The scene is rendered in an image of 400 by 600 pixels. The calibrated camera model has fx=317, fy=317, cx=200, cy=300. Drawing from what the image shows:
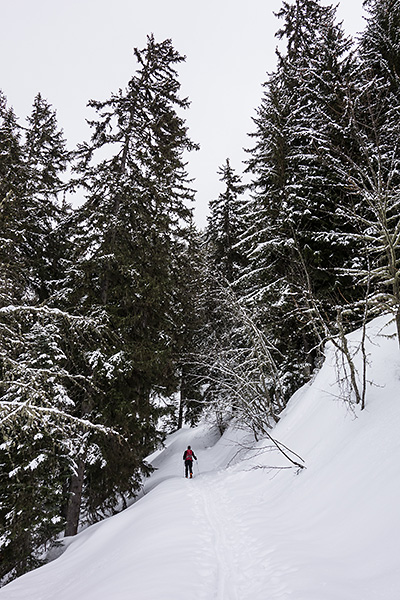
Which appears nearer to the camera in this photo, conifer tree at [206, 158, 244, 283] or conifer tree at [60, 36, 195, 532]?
conifer tree at [60, 36, 195, 532]

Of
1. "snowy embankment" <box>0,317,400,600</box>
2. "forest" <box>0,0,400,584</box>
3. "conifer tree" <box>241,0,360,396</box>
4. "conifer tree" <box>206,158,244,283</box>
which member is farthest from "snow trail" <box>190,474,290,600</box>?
"conifer tree" <box>206,158,244,283</box>

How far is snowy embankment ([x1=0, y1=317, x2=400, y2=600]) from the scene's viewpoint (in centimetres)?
314

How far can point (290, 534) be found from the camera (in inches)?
173

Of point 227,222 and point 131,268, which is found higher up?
point 227,222

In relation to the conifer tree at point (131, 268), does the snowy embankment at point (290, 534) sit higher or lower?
lower

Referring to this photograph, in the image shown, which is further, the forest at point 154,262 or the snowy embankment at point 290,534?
the forest at point 154,262

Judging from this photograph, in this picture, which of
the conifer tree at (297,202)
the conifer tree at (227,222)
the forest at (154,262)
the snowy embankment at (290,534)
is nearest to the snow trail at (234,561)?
the snowy embankment at (290,534)

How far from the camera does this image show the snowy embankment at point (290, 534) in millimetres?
3143

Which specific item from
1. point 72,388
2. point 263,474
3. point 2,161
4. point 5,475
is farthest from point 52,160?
point 263,474

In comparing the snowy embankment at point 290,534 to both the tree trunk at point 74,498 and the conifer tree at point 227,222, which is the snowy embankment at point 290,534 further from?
the conifer tree at point 227,222

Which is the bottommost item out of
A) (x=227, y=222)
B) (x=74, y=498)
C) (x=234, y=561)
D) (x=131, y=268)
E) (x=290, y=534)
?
(x=74, y=498)

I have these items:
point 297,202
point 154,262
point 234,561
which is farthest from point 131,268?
point 234,561

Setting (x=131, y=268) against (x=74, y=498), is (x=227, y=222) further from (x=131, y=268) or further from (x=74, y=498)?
(x=74, y=498)

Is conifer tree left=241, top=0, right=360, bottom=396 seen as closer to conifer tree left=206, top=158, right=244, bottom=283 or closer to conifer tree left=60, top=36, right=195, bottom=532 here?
conifer tree left=60, top=36, right=195, bottom=532
